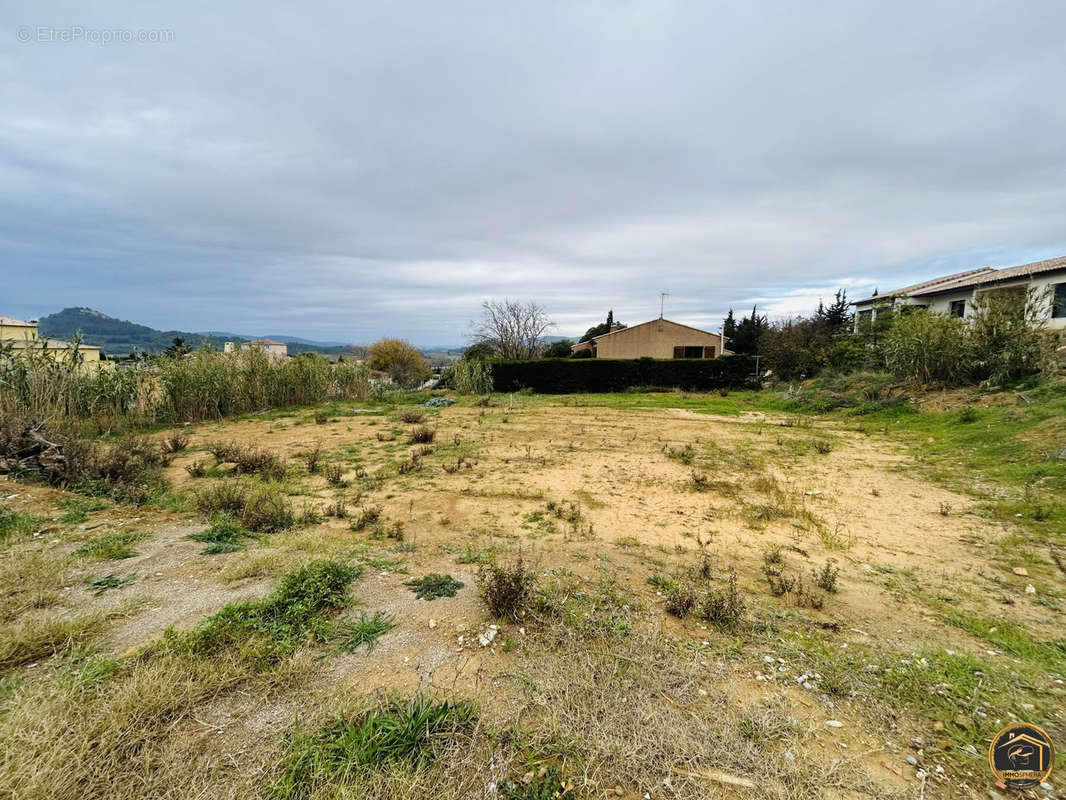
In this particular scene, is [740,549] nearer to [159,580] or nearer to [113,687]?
[113,687]

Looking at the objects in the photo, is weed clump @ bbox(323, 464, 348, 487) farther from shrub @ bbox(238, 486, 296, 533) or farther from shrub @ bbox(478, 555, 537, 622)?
shrub @ bbox(478, 555, 537, 622)

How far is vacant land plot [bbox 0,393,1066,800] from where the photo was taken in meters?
1.59

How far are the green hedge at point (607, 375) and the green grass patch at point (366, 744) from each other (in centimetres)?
1819

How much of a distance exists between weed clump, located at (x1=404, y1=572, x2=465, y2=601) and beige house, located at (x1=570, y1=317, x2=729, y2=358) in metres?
24.5

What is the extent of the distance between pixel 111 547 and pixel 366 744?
3057 millimetres

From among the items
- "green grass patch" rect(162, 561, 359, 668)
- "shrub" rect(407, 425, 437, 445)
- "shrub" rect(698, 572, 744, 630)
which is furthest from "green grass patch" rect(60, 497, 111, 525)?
"shrub" rect(698, 572, 744, 630)

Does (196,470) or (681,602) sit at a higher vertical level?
(196,470)

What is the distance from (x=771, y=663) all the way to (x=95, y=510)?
5.91 m

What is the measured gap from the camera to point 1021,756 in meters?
1.69

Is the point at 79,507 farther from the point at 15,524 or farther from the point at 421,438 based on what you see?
the point at 421,438

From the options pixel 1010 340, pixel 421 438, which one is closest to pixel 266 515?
pixel 421 438

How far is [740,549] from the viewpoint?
394cm

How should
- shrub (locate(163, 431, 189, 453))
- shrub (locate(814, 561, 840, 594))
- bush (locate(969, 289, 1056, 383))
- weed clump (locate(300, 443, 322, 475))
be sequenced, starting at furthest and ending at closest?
1. bush (locate(969, 289, 1056, 383))
2. shrub (locate(163, 431, 189, 453))
3. weed clump (locate(300, 443, 322, 475))
4. shrub (locate(814, 561, 840, 594))

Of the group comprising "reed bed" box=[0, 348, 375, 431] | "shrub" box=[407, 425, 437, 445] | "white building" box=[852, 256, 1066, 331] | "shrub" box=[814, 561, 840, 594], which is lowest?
"shrub" box=[814, 561, 840, 594]
